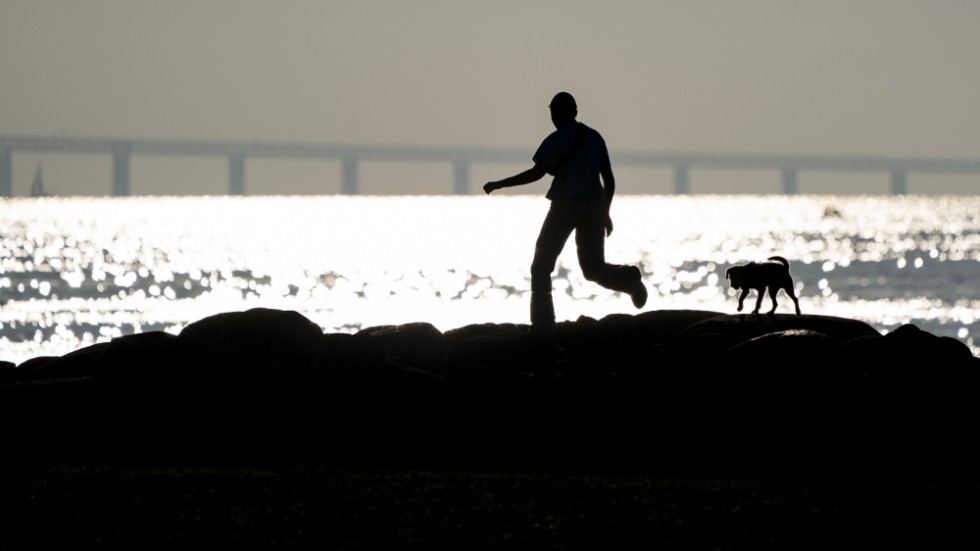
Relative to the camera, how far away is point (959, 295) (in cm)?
6869

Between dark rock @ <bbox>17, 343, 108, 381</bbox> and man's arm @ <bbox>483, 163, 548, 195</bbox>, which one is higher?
man's arm @ <bbox>483, 163, 548, 195</bbox>

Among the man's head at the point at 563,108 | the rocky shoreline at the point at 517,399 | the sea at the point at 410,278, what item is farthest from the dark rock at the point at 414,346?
the sea at the point at 410,278

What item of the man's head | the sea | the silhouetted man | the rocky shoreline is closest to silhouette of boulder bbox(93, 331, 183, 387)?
the rocky shoreline

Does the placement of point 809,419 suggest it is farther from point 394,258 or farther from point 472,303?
point 394,258

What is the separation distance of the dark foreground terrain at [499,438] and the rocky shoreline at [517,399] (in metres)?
0.02

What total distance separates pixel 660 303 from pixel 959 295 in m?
12.3

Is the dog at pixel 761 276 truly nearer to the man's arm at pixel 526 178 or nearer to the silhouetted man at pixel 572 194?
the silhouetted man at pixel 572 194

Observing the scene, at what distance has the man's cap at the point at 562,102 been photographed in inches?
494

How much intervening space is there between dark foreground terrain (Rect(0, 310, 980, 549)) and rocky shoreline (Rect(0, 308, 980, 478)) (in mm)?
22

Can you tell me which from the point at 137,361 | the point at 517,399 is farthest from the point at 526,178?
the point at 137,361

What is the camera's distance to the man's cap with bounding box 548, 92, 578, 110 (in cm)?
1255

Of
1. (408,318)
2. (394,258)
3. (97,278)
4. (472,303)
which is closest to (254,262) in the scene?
(394,258)

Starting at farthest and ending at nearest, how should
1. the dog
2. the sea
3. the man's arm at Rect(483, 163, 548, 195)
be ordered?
the sea, the dog, the man's arm at Rect(483, 163, 548, 195)

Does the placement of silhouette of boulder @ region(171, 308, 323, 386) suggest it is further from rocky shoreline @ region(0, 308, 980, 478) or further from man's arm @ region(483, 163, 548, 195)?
man's arm @ region(483, 163, 548, 195)
